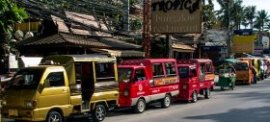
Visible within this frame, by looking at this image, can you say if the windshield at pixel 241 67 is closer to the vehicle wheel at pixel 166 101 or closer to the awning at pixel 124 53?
the awning at pixel 124 53

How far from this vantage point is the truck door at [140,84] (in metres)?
19.7

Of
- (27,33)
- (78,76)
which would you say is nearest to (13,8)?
(78,76)

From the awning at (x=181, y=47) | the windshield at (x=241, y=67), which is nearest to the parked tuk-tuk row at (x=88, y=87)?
the awning at (x=181, y=47)

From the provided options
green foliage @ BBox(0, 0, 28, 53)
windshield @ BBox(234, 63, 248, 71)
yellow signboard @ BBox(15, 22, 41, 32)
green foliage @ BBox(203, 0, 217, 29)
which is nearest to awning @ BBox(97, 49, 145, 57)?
yellow signboard @ BBox(15, 22, 41, 32)

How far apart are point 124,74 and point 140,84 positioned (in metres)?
0.75

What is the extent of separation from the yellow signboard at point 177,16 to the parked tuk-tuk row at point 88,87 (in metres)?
7.34

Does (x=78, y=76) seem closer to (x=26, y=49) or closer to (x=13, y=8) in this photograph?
(x=13, y=8)

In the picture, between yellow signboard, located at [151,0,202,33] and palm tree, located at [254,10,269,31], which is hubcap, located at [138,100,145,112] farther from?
palm tree, located at [254,10,269,31]

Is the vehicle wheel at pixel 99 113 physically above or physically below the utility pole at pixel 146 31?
below

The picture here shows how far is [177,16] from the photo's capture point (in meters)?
31.3

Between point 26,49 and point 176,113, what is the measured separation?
26.9 ft

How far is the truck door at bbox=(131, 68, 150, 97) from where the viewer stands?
19.7m

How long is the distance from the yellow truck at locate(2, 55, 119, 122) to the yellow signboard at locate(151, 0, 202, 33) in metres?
13.2

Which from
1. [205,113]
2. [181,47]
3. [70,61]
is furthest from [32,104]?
[181,47]
